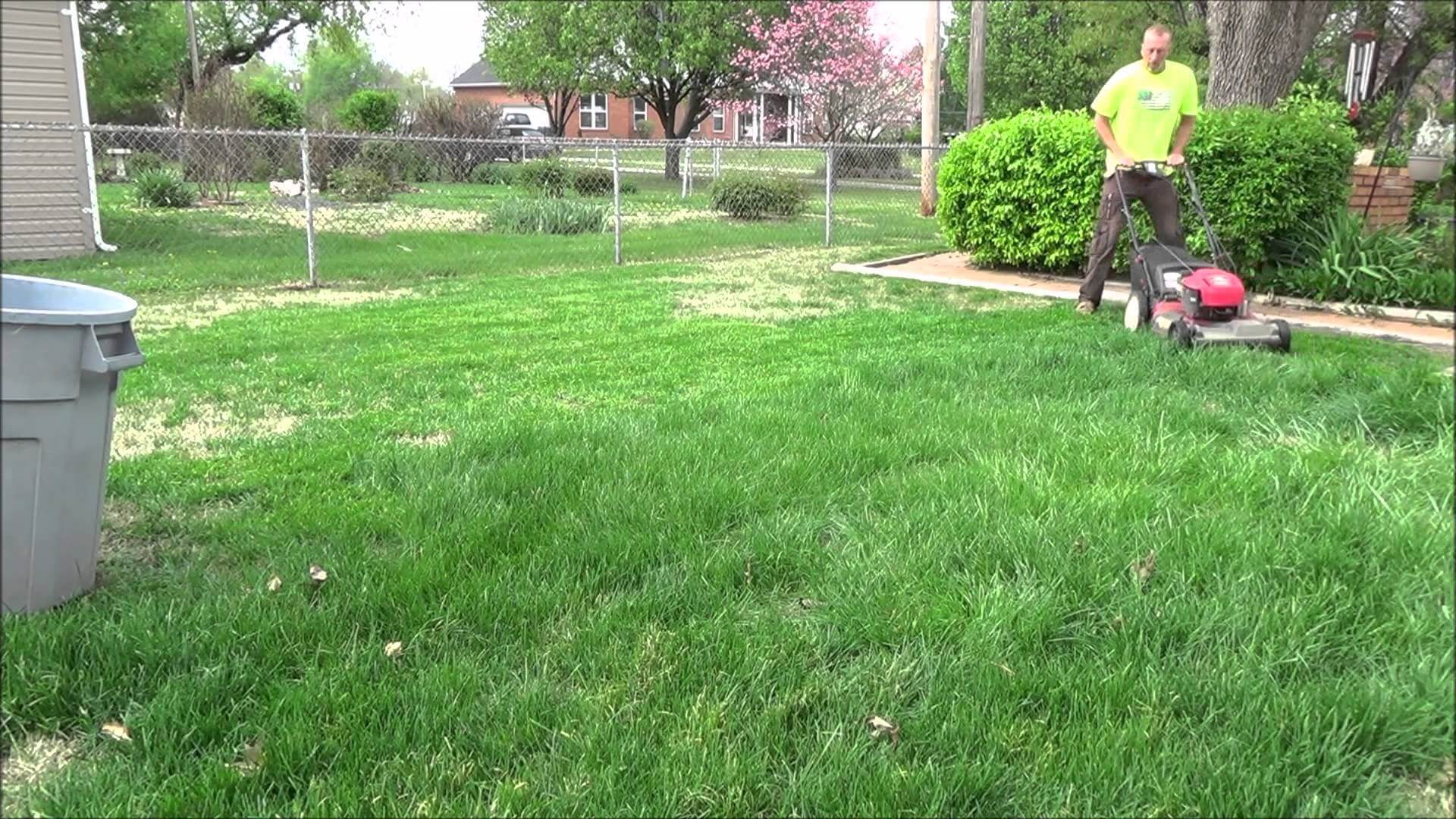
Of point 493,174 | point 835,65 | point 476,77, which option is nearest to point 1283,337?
point 493,174

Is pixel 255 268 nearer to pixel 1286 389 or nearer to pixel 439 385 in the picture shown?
pixel 439 385

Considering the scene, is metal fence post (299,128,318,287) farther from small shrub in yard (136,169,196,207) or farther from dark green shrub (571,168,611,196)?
dark green shrub (571,168,611,196)

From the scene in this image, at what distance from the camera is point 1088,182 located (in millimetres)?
9328

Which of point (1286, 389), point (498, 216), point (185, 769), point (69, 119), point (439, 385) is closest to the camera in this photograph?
point (185, 769)

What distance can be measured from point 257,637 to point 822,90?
94.2ft

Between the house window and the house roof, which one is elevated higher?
the house roof

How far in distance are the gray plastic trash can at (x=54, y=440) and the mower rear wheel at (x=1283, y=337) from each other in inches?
216

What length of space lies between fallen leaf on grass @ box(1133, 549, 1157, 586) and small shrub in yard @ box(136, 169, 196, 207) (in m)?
17.7

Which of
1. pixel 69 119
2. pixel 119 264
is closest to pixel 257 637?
pixel 119 264

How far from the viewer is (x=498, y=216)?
15586 millimetres

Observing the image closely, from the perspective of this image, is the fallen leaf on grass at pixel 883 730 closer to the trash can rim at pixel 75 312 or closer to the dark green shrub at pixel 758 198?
the trash can rim at pixel 75 312

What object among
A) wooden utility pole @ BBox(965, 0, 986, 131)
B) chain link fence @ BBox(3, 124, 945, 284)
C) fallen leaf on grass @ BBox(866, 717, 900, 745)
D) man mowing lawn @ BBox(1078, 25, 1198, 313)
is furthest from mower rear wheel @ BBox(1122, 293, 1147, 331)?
wooden utility pole @ BBox(965, 0, 986, 131)

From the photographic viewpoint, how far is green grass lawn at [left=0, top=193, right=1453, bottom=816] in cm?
213

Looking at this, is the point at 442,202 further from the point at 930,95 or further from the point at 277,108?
the point at 277,108
